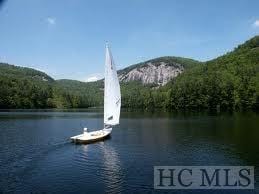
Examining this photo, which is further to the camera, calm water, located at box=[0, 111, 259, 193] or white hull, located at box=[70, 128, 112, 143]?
white hull, located at box=[70, 128, 112, 143]

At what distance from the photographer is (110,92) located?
74812 mm

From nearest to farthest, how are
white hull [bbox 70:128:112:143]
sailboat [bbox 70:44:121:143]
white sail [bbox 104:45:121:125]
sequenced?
white hull [bbox 70:128:112:143] < sailboat [bbox 70:44:121:143] < white sail [bbox 104:45:121:125]

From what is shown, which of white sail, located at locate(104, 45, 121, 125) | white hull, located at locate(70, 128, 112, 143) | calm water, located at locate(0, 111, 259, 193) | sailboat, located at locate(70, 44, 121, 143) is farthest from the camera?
white sail, located at locate(104, 45, 121, 125)

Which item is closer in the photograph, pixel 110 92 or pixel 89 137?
pixel 89 137

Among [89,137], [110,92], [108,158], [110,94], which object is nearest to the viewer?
[108,158]

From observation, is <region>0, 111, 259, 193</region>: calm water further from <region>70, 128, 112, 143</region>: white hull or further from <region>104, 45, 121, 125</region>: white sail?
<region>104, 45, 121, 125</region>: white sail

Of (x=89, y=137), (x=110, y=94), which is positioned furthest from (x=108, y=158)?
(x=110, y=94)

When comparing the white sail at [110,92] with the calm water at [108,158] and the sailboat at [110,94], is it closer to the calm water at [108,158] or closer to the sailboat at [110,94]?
the sailboat at [110,94]

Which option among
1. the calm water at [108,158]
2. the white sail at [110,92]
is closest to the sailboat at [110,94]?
the white sail at [110,92]

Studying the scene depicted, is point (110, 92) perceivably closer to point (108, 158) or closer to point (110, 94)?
point (110, 94)

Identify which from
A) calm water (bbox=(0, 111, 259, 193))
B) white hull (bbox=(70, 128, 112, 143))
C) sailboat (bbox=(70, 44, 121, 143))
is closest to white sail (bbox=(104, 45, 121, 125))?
sailboat (bbox=(70, 44, 121, 143))

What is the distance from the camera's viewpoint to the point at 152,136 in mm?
80125

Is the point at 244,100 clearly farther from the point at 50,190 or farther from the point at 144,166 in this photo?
the point at 50,190

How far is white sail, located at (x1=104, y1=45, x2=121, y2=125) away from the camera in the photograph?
2918 inches
